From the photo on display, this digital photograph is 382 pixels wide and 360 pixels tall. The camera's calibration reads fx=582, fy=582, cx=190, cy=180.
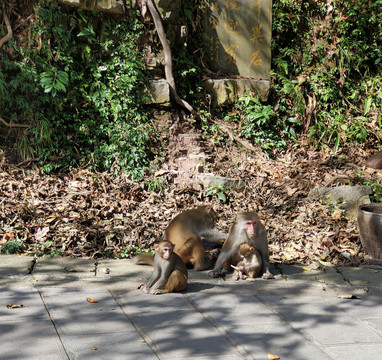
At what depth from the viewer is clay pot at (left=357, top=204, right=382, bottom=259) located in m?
6.67

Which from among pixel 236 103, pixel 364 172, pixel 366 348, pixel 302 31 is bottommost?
pixel 366 348

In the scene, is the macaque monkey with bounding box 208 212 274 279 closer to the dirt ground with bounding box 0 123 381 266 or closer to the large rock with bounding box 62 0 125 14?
the dirt ground with bounding box 0 123 381 266

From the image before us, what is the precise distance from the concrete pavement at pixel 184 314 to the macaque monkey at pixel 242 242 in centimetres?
19

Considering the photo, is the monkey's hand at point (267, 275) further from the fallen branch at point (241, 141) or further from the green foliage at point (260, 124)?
the green foliage at point (260, 124)

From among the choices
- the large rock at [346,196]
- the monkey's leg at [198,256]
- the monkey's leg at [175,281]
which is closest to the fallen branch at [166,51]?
the large rock at [346,196]

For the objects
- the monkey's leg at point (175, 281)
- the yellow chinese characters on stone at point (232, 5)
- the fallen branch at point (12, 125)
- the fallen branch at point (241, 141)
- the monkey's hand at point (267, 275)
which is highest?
the yellow chinese characters on stone at point (232, 5)

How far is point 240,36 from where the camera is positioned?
10.2m

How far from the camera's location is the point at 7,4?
901 cm

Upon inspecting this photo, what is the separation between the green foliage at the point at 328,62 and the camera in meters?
10.4

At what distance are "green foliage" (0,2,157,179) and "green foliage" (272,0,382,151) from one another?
9.32 ft

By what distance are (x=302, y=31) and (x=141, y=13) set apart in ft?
10.9

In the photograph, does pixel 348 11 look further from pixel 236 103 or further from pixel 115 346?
pixel 115 346

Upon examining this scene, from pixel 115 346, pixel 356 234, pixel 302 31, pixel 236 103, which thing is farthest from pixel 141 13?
A: pixel 115 346

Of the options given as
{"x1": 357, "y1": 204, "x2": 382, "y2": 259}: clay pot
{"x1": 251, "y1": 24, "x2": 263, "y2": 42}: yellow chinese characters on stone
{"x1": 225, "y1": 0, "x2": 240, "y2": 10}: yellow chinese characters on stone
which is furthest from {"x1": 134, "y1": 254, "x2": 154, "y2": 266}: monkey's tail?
{"x1": 225, "y1": 0, "x2": 240, "y2": 10}: yellow chinese characters on stone
